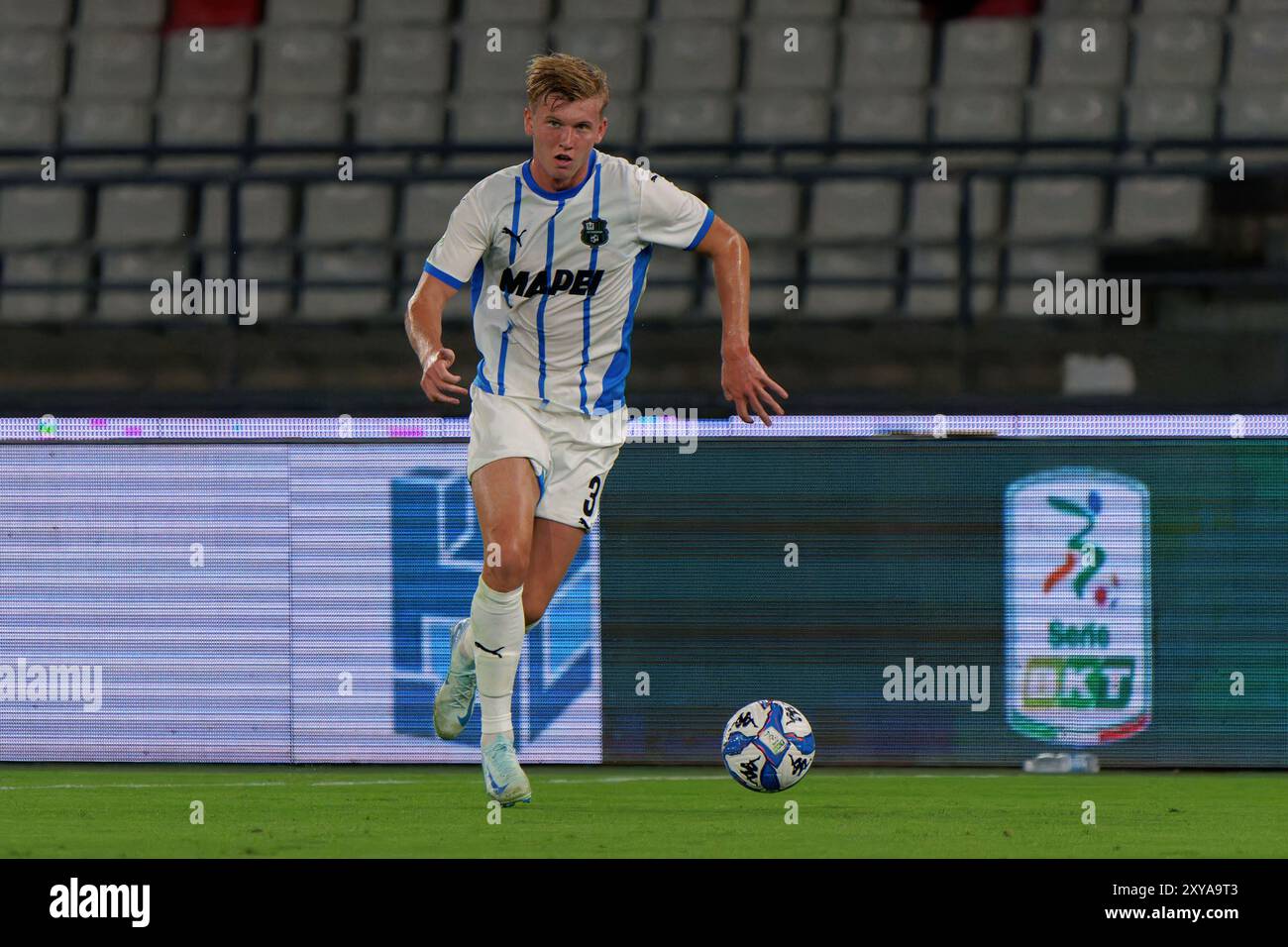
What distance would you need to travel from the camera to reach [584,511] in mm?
6039

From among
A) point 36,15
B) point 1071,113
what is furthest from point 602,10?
point 36,15

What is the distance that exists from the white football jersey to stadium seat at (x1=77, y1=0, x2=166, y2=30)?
315 inches

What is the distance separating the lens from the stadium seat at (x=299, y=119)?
12328 mm

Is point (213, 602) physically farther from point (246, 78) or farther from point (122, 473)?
point (246, 78)

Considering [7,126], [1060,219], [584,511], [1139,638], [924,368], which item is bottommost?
[1139,638]

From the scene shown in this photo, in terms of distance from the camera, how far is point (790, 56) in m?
12.2

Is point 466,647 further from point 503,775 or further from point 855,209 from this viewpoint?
point 855,209

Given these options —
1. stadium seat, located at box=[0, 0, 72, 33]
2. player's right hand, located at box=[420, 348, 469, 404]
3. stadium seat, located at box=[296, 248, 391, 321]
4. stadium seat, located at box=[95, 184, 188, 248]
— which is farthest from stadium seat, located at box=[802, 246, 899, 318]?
stadium seat, located at box=[0, 0, 72, 33]

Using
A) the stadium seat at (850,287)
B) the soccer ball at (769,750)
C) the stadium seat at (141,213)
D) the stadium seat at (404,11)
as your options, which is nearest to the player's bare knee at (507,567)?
the soccer ball at (769,750)

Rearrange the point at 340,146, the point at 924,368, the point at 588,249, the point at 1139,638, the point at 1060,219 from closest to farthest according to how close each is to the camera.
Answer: the point at 588,249, the point at 1139,638, the point at 340,146, the point at 924,368, the point at 1060,219

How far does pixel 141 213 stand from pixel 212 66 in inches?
45.5

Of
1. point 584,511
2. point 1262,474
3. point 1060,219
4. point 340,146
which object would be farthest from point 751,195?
point 584,511

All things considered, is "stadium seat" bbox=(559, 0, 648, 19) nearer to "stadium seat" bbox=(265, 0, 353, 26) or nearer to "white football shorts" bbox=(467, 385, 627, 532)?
"stadium seat" bbox=(265, 0, 353, 26)

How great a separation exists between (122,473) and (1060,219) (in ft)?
19.1
